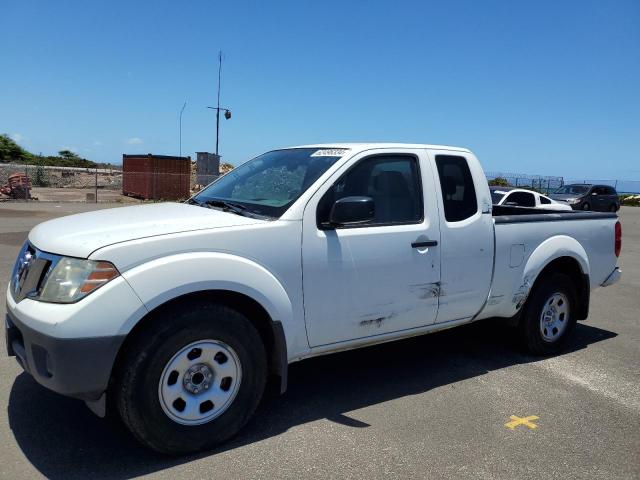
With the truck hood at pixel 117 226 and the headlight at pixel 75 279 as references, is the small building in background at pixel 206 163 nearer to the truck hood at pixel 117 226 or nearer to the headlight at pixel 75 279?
the truck hood at pixel 117 226

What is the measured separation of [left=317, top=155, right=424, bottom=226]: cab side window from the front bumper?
175 cm

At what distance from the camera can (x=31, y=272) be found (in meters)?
3.11

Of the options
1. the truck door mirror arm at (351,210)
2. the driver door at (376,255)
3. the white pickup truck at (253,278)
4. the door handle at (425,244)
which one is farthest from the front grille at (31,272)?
the door handle at (425,244)

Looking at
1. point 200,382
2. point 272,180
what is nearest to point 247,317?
point 200,382

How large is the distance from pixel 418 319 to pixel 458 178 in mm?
1229

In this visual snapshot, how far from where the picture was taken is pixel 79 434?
11.2 ft

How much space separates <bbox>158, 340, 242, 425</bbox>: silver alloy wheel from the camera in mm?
3074

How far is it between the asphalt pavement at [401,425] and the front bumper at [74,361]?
52 centimetres

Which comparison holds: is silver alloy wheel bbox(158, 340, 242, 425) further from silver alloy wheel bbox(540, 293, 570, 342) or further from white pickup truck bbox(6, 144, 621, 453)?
silver alloy wheel bbox(540, 293, 570, 342)

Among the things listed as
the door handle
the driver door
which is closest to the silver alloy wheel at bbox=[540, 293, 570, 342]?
the driver door

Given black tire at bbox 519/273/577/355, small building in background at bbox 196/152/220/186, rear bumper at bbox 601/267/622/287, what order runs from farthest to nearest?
1. small building in background at bbox 196/152/220/186
2. rear bumper at bbox 601/267/622/287
3. black tire at bbox 519/273/577/355

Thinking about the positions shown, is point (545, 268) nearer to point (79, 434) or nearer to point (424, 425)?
point (424, 425)

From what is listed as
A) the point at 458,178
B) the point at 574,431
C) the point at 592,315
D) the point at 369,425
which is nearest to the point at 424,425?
the point at 369,425

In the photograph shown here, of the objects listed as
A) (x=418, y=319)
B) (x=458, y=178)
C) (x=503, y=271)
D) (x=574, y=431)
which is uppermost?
(x=458, y=178)
